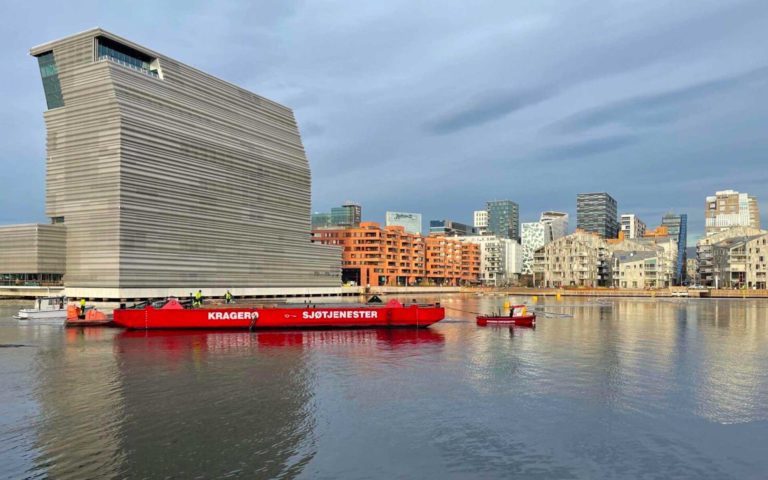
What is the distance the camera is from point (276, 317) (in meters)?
59.8

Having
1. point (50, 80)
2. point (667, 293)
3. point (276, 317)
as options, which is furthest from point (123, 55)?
point (667, 293)

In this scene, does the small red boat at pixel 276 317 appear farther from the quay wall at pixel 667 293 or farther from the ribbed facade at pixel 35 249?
the quay wall at pixel 667 293

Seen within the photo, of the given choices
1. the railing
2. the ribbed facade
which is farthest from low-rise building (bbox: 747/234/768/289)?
the ribbed facade

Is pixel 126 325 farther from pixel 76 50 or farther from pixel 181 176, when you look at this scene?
pixel 76 50

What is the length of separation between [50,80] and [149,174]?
29.6 meters

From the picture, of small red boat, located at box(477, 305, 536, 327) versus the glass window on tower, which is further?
the glass window on tower

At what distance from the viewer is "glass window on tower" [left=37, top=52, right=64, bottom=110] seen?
112750 mm

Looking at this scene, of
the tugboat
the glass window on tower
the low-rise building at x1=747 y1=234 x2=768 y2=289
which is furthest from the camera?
the low-rise building at x1=747 y1=234 x2=768 y2=289

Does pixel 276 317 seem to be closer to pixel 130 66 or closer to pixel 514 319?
pixel 514 319

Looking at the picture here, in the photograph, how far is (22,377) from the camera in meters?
32.2

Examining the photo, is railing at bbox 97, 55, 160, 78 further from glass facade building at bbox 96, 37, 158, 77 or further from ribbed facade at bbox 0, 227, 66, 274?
ribbed facade at bbox 0, 227, 66, 274

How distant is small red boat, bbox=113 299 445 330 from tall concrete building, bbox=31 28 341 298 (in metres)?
Answer: 49.9

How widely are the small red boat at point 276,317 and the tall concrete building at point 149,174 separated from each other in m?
49.9

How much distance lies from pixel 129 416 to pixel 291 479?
10.2m
